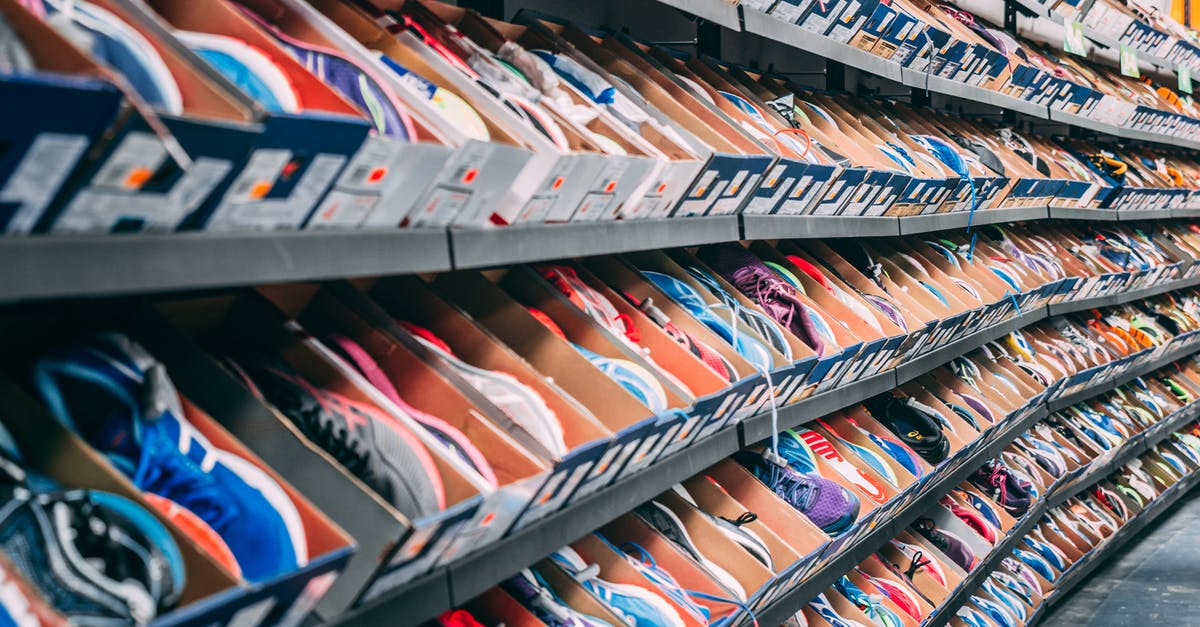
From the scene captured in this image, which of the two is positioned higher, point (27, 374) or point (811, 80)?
point (811, 80)

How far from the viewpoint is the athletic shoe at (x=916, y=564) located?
11.0ft

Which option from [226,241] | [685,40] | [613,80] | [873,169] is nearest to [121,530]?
[226,241]

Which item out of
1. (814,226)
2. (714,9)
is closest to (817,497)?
(814,226)

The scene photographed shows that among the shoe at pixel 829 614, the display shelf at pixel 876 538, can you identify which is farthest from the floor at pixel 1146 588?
the shoe at pixel 829 614

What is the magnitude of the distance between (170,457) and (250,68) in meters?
0.38

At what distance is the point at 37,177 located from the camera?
834mm

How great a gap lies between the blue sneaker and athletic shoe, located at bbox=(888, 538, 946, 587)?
1.61m

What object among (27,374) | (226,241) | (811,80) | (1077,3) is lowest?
(27,374)

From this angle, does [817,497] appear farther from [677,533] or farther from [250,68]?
[250,68]

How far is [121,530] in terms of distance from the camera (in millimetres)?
942

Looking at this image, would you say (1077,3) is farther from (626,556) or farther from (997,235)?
(626,556)

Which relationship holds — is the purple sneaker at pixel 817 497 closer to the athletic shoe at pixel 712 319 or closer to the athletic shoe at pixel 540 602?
the athletic shoe at pixel 712 319

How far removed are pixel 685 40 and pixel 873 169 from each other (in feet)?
2.47

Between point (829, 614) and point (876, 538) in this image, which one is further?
point (876, 538)
